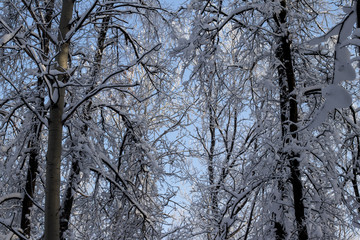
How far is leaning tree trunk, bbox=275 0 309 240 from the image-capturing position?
12.8ft

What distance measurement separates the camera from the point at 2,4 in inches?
218

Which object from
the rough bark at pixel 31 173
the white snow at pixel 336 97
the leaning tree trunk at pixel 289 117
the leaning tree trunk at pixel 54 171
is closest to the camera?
the white snow at pixel 336 97

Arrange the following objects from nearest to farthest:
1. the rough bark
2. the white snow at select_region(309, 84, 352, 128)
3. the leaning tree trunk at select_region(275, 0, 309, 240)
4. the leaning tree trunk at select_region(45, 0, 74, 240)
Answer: the white snow at select_region(309, 84, 352, 128) → the leaning tree trunk at select_region(45, 0, 74, 240) → the leaning tree trunk at select_region(275, 0, 309, 240) → the rough bark

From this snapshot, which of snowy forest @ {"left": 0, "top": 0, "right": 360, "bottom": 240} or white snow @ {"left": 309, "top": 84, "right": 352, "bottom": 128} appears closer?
white snow @ {"left": 309, "top": 84, "right": 352, "bottom": 128}

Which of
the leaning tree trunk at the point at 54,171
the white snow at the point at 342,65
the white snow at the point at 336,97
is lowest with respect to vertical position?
the white snow at the point at 336,97

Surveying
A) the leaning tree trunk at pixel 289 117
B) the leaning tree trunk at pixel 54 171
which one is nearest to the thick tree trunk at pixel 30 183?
the leaning tree trunk at pixel 54 171

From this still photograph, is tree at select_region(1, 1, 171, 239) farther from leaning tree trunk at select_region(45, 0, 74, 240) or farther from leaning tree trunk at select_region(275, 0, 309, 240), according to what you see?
leaning tree trunk at select_region(275, 0, 309, 240)

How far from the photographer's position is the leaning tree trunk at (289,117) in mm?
3914

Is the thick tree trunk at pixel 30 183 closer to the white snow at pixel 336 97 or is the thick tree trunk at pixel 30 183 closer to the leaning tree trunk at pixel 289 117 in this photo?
the leaning tree trunk at pixel 289 117

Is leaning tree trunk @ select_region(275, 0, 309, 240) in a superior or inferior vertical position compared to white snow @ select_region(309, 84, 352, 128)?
superior

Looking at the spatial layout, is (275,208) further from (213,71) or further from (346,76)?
(346,76)

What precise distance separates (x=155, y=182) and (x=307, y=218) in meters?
3.34

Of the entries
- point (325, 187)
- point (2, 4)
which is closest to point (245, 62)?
point (325, 187)

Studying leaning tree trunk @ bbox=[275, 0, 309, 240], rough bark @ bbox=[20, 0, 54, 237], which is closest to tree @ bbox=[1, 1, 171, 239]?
rough bark @ bbox=[20, 0, 54, 237]
